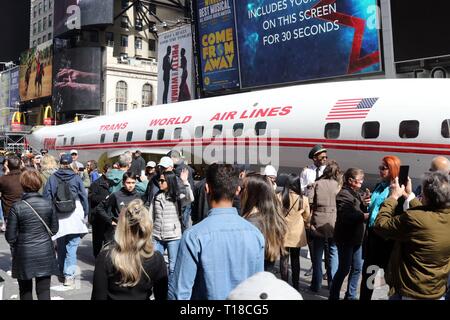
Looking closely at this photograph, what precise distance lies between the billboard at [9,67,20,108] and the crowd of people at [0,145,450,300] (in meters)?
103

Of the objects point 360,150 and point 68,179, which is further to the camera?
point 360,150

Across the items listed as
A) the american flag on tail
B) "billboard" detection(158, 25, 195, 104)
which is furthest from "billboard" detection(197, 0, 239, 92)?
the american flag on tail

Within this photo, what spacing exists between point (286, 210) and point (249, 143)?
28.5 ft

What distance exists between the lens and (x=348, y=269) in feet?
20.5

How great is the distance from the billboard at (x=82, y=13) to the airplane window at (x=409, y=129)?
69153mm

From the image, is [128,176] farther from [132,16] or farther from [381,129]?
[132,16]

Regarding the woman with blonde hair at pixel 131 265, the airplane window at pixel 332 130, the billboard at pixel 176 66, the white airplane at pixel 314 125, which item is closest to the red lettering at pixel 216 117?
the white airplane at pixel 314 125

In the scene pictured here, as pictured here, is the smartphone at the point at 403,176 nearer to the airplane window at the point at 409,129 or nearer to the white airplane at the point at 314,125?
the white airplane at the point at 314,125

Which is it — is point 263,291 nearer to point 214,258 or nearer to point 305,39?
point 214,258

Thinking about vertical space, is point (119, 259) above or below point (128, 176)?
below

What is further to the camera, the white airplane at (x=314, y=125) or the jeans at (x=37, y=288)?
the white airplane at (x=314, y=125)

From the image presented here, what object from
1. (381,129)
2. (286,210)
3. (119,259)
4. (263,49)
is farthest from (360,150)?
(263,49)

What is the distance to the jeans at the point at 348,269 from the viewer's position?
623 centimetres
